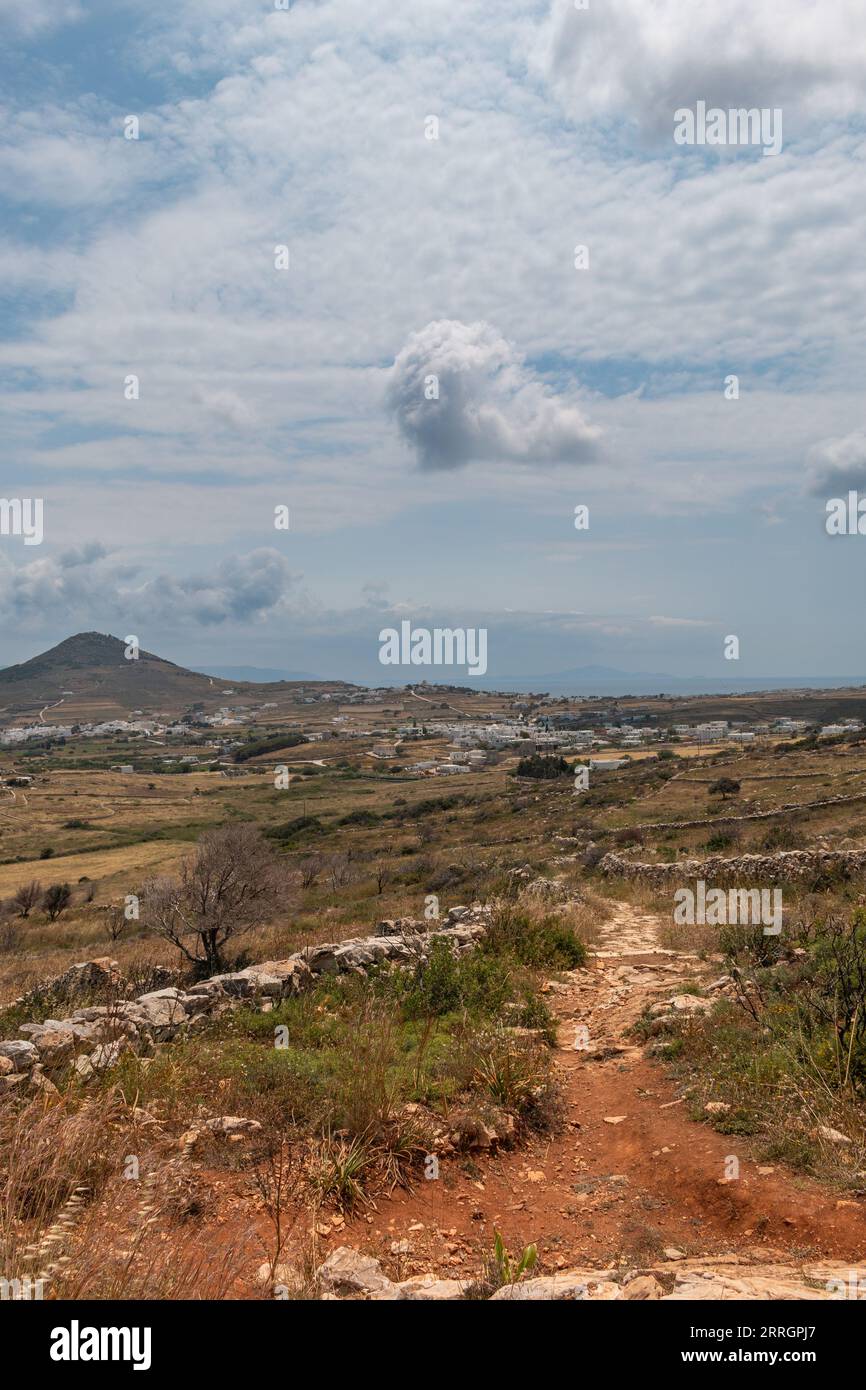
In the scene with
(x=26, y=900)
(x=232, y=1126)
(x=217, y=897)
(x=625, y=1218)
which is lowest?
(x=26, y=900)

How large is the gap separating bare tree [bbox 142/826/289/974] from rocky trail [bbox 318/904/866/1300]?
11.1 metres

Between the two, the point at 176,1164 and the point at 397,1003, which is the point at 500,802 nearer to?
the point at 397,1003

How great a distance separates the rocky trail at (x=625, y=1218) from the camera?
3.47 meters

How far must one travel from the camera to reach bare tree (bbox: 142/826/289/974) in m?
16.0

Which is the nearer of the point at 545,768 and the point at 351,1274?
the point at 351,1274

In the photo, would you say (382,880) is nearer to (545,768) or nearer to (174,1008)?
(174,1008)

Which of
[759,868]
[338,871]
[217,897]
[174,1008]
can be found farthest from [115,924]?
[759,868]

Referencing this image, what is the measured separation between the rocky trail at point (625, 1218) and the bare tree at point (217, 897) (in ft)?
36.4

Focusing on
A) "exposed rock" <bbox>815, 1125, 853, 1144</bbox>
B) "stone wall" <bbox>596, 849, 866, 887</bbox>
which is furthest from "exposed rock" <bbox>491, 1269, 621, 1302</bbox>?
"stone wall" <bbox>596, 849, 866, 887</bbox>

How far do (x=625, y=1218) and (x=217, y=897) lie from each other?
43.4 feet

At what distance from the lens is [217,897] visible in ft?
53.4

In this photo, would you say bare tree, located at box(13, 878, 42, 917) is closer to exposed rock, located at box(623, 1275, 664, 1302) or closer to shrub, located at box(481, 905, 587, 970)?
shrub, located at box(481, 905, 587, 970)

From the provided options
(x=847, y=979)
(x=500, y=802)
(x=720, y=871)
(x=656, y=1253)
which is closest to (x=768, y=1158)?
(x=656, y=1253)

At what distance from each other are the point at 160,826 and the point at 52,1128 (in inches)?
2587
